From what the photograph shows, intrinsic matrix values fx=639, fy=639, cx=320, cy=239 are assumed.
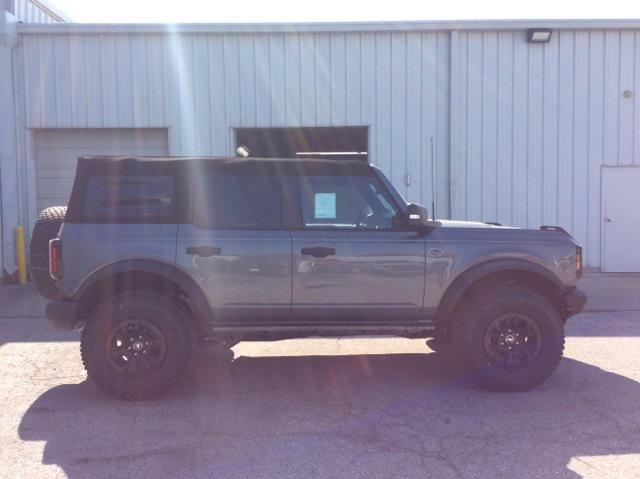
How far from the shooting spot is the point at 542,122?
1173cm

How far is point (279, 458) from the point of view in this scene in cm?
394

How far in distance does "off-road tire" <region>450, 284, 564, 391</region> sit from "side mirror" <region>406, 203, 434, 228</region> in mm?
800

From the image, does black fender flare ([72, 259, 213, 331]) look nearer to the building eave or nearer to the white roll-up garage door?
the white roll-up garage door

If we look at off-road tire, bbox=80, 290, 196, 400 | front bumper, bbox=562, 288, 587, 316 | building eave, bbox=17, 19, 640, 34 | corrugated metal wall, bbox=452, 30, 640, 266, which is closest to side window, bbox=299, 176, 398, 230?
off-road tire, bbox=80, 290, 196, 400

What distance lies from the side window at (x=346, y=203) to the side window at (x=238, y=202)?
0.84 feet

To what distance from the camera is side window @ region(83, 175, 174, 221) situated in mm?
5160

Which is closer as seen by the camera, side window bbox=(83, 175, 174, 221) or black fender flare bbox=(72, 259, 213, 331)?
black fender flare bbox=(72, 259, 213, 331)

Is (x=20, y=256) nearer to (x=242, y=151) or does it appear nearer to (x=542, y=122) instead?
(x=242, y=151)

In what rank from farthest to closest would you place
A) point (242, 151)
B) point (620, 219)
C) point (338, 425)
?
point (242, 151) < point (620, 219) < point (338, 425)

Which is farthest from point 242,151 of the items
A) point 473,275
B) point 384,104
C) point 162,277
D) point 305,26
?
point 473,275

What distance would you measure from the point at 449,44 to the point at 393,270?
759cm

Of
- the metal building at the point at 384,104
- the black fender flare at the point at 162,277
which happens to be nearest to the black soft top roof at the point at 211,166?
the black fender flare at the point at 162,277

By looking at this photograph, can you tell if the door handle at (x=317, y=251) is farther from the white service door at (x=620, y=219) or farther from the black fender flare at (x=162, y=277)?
the white service door at (x=620, y=219)

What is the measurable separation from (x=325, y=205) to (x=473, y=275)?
1.34m
